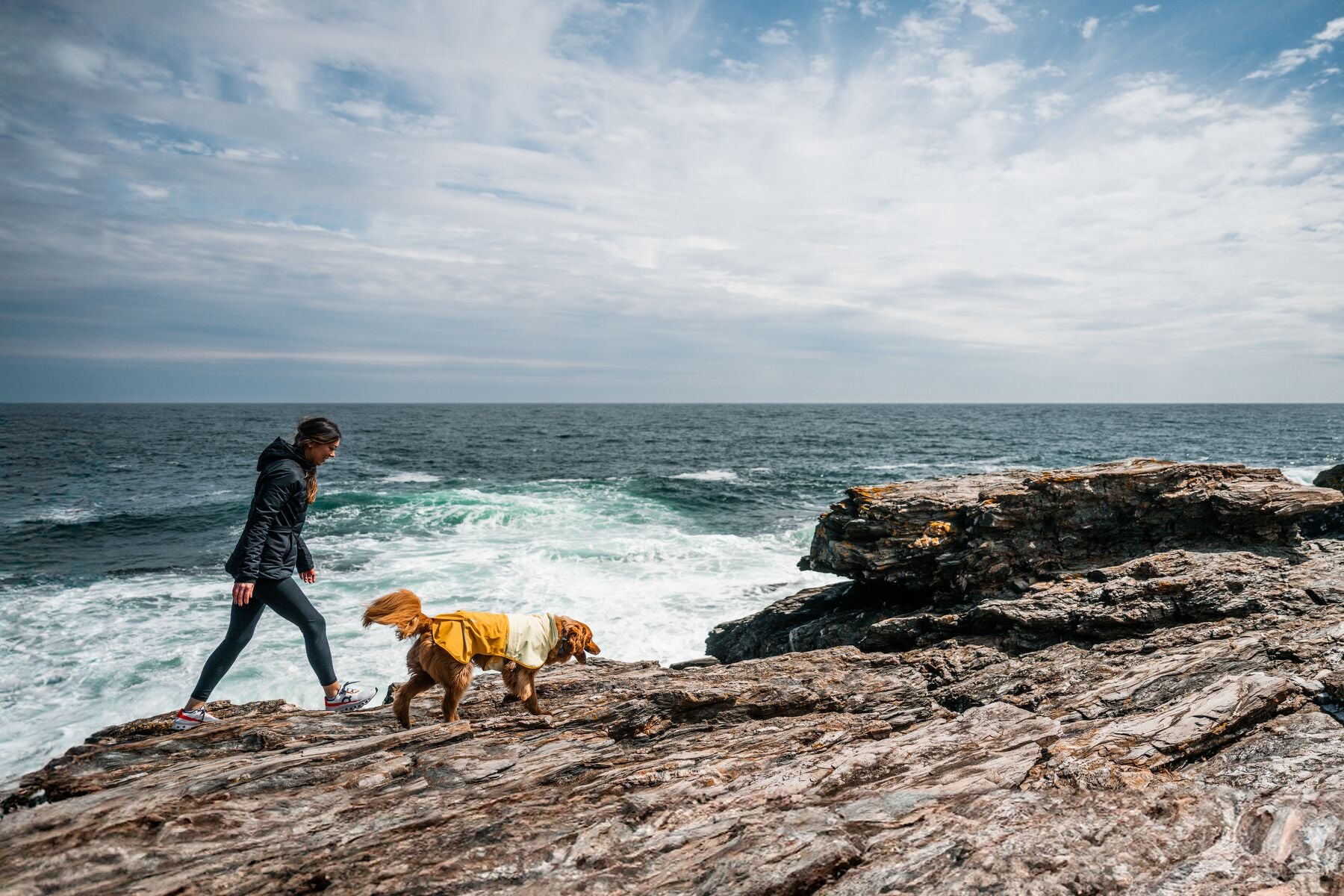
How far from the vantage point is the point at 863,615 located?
9836mm

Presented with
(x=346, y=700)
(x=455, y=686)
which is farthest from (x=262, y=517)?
(x=455, y=686)

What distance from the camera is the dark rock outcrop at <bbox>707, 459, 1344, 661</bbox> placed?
7027 mm

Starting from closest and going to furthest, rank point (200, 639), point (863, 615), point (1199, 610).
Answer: point (1199, 610), point (863, 615), point (200, 639)

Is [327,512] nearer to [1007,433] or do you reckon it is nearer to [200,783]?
[200,783]

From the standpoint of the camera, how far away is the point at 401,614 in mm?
4883

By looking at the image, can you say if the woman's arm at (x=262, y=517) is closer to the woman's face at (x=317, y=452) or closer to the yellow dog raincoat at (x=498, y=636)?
the woman's face at (x=317, y=452)

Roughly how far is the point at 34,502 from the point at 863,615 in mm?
35695

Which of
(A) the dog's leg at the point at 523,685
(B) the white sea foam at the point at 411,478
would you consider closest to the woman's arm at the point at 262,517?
(A) the dog's leg at the point at 523,685

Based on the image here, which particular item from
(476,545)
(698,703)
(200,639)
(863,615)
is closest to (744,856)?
(698,703)

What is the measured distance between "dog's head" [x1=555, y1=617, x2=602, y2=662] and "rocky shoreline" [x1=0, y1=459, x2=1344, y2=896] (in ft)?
1.66

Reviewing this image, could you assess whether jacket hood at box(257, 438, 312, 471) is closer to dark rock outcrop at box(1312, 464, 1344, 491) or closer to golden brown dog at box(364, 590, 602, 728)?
golden brown dog at box(364, 590, 602, 728)

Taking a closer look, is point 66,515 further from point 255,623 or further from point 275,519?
point 275,519

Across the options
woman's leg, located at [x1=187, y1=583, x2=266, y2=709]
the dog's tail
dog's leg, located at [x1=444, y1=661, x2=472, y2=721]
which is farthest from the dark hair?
dog's leg, located at [x1=444, y1=661, x2=472, y2=721]

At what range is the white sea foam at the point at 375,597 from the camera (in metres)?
9.88
